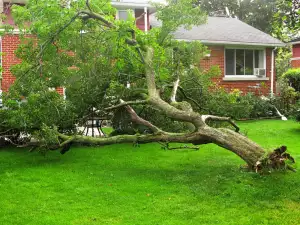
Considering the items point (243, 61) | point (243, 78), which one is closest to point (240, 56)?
point (243, 61)

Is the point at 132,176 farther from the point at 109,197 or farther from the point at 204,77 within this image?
the point at 204,77

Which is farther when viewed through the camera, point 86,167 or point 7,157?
point 7,157

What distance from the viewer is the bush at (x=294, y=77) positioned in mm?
18345

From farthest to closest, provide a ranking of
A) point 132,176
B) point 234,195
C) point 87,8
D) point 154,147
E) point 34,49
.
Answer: point 154,147 < point 34,49 < point 87,8 < point 132,176 < point 234,195

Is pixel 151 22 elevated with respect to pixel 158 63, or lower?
elevated

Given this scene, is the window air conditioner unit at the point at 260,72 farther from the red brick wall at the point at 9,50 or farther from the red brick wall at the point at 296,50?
the red brick wall at the point at 9,50

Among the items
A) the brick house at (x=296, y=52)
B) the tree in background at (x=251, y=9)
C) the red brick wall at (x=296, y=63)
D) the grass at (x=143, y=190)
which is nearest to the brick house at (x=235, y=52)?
the brick house at (x=296, y=52)

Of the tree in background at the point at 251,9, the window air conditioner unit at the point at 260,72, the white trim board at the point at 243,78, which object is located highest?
the tree in background at the point at 251,9

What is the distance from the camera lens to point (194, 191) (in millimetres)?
6480

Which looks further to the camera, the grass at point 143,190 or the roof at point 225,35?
the roof at point 225,35

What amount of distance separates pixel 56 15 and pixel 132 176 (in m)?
3.60

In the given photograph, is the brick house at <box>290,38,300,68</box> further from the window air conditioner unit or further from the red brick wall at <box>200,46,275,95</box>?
the window air conditioner unit

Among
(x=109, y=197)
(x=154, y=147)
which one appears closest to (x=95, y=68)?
(x=154, y=147)

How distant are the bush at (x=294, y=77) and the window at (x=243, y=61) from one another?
2.10 meters
